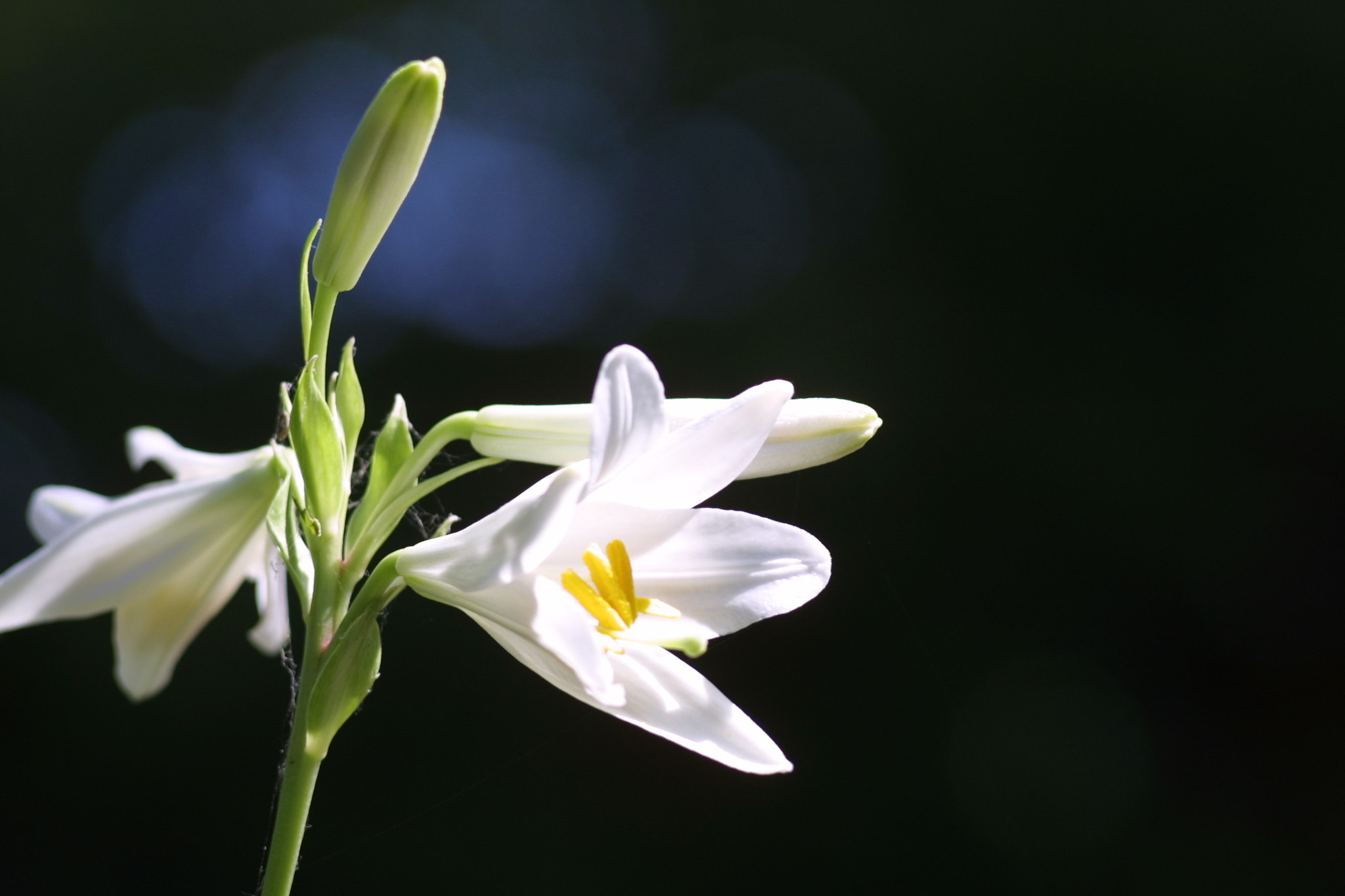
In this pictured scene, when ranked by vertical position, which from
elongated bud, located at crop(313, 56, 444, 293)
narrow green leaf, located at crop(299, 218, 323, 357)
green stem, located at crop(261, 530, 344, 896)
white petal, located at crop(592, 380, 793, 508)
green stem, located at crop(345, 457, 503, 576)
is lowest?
green stem, located at crop(261, 530, 344, 896)

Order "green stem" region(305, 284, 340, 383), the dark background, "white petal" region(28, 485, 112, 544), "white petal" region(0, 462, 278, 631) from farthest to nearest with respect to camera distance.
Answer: the dark background, "white petal" region(28, 485, 112, 544), "green stem" region(305, 284, 340, 383), "white petal" region(0, 462, 278, 631)

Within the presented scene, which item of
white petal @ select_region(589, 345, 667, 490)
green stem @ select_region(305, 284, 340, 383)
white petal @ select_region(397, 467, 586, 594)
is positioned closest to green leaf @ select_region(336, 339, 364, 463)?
green stem @ select_region(305, 284, 340, 383)

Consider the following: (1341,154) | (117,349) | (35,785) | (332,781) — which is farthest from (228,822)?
(1341,154)

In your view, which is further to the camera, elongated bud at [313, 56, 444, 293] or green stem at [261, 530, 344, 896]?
elongated bud at [313, 56, 444, 293]

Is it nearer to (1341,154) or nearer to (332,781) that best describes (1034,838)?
(332,781)

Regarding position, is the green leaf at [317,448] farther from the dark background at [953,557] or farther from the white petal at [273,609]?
the dark background at [953,557]

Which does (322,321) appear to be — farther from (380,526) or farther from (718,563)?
(718,563)

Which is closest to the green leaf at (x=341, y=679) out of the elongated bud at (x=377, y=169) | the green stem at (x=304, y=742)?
the green stem at (x=304, y=742)

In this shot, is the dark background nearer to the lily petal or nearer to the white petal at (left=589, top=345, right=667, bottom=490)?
the lily petal
